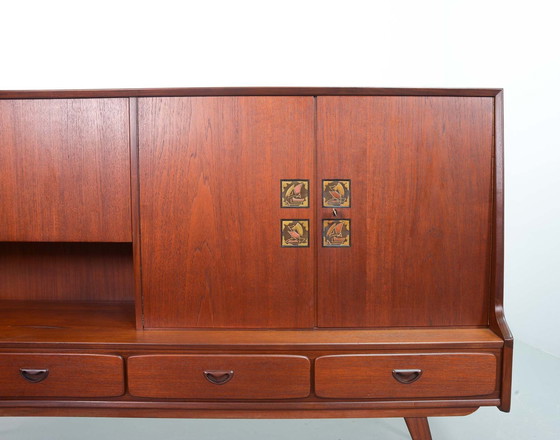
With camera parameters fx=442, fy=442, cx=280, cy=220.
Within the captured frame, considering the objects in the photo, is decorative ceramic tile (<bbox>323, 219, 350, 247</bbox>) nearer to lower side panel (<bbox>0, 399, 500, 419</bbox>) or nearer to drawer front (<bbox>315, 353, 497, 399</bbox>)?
drawer front (<bbox>315, 353, 497, 399</bbox>)

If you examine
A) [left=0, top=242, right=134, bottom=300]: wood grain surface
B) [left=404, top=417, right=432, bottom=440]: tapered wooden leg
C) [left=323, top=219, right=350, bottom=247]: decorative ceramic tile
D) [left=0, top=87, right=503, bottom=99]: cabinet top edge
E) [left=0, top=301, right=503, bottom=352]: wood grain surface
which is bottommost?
[left=404, top=417, right=432, bottom=440]: tapered wooden leg

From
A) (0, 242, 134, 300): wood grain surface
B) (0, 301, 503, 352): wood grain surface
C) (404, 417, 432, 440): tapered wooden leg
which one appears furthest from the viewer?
(0, 242, 134, 300): wood grain surface

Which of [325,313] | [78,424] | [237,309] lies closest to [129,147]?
[237,309]

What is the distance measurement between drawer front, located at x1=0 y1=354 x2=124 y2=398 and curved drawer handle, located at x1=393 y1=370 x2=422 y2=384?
3.23 ft

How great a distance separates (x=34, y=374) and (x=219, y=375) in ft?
2.19

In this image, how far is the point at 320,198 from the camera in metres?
1.62

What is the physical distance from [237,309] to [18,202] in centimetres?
92

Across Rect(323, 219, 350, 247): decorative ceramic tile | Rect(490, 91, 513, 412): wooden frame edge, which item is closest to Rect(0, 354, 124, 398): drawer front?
Rect(323, 219, 350, 247): decorative ceramic tile

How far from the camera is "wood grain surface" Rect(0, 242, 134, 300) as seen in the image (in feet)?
6.90

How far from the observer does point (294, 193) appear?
63.6 inches

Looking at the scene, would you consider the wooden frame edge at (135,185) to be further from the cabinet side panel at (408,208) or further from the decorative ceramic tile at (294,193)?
the cabinet side panel at (408,208)

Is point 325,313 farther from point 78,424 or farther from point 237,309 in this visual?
point 78,424

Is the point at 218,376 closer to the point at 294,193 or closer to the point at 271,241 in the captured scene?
the point at 271,241

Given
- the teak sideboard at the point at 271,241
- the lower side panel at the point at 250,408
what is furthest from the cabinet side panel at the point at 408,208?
the lower side panel at the point at 250,408
